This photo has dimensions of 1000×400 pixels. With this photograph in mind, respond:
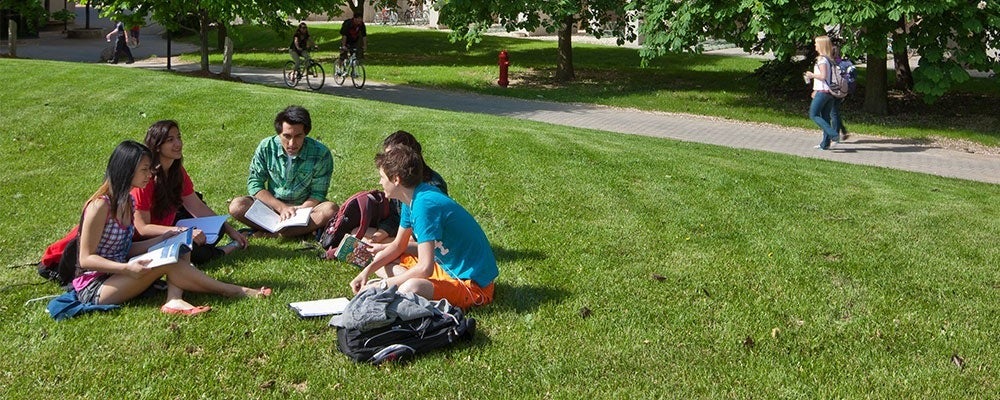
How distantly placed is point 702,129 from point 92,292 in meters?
14.0

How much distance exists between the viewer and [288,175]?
7789 mm

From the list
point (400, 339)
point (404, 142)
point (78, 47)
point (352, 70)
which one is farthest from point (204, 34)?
point (400, 339)

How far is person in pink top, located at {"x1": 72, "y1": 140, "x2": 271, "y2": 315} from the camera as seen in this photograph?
5617mm

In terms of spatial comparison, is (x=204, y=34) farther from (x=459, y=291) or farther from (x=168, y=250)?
(x=459, y=291)

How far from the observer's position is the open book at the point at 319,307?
5609mm

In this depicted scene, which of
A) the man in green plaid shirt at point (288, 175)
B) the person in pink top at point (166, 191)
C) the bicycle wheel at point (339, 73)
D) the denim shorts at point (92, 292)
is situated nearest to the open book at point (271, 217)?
the man in green plaid shirt at point (288, 175)

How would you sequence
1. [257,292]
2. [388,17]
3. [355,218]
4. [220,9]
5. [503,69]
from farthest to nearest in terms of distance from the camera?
1. [388,17]
2. [503,69]
3. [220,9]
4. [355,218]
5. [257,292]

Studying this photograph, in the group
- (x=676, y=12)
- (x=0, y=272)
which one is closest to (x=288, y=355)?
(x=0, y=272)

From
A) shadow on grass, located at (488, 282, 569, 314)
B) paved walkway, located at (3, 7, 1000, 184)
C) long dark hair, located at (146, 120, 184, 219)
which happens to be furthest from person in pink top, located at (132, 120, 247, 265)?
paved walkway, located at (3, 7, 1000, 184)

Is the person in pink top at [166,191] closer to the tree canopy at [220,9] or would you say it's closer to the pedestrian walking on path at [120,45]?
the tree canopy at [220,9]

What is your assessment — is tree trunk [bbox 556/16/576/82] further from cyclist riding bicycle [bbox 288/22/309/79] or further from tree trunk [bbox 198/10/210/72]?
tree trunk [bbox 198/10/210/72]

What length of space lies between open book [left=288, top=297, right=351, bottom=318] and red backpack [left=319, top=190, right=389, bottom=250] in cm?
131

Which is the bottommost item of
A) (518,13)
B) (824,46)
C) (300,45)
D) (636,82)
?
(636,82)

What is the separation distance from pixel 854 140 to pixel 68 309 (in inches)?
562
